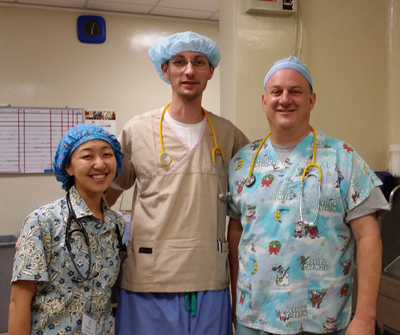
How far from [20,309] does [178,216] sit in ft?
1.93

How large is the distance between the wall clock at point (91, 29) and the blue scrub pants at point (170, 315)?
2.57m

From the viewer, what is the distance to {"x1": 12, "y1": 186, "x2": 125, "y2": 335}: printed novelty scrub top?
113 centimetres

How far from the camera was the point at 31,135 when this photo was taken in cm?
332

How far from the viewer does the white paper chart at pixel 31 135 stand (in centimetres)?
326

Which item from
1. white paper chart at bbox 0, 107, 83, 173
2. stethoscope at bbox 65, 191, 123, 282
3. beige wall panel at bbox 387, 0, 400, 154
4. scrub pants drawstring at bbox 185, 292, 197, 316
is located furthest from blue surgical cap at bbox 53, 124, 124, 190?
white paper chart at bbox 0, 107, 83, 173

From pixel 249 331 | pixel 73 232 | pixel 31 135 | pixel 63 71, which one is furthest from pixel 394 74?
pixel 31 135

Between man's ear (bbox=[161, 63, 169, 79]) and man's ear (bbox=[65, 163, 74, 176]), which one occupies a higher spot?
man's ear (bbox=[161, 63, 169, 79])

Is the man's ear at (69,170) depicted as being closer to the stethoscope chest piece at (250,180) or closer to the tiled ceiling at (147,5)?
the stethoscope chest piece at (250,180)

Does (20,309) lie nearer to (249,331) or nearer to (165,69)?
(249,331)

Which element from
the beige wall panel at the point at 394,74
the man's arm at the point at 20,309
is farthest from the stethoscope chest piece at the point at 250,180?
the beige wall panel at the point at 394,74

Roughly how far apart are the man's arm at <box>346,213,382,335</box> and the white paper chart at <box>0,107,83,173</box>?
2719 mm

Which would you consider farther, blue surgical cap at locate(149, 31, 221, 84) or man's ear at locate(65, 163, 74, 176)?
blue surgical cap at locate(149, 31, 221, 84)

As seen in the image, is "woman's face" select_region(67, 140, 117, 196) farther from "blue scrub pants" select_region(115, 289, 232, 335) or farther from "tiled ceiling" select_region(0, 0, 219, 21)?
"tiled ceiling" select_region(0, 0, 219, 21)

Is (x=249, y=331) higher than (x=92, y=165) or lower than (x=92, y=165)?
lower
